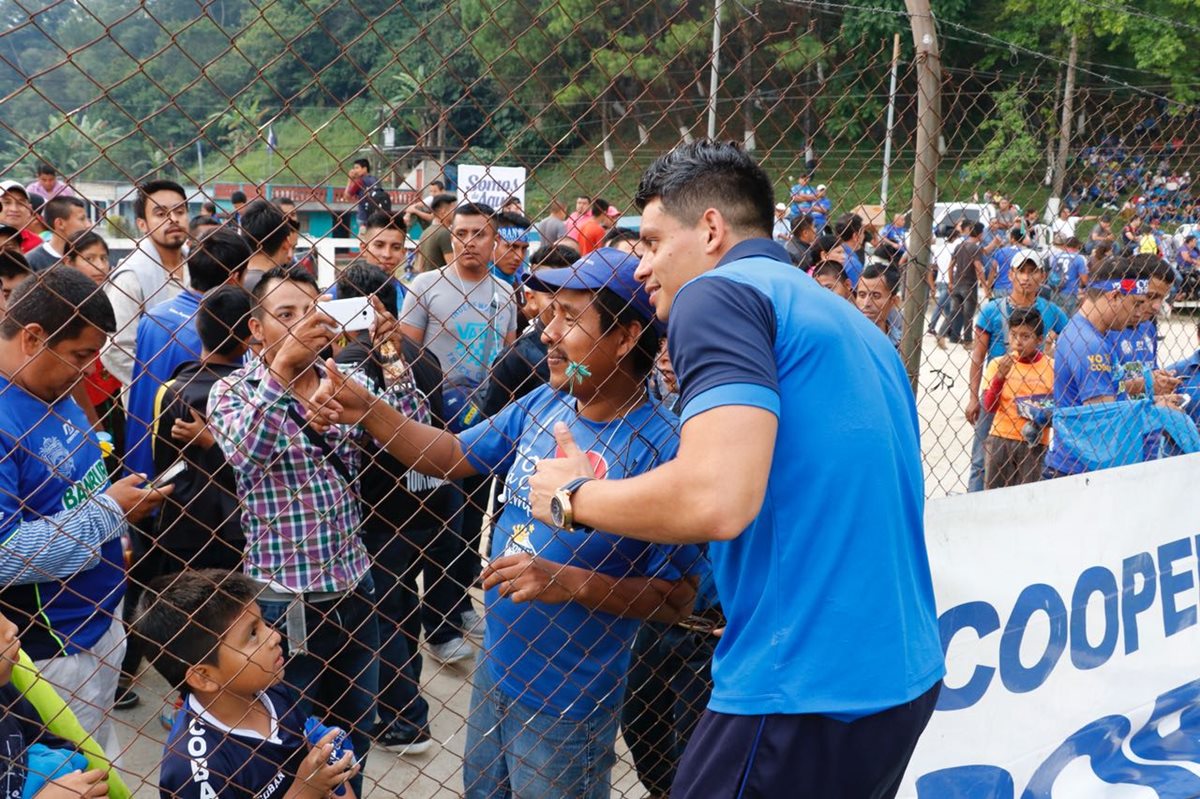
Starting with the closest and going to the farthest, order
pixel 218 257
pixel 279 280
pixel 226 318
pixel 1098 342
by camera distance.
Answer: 1. pixel 279 280
2. pixel 226 318
3. pixel 218 257
4. pixel 1098 342

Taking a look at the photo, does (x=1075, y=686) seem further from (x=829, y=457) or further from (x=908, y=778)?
(x=829, y=457)

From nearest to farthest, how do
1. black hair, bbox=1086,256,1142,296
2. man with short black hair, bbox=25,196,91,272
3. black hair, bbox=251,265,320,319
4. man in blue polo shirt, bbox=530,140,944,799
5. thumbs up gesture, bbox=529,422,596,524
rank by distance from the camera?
1. man in blue polo shirt, bbox=530,140,944,799
2. thumbs up gesture, bbox=529,422,596,524
3. black hair, bbox=251,265,320,319
4. black hair, bbox=1086,256,1142,296
5. man with short black hair, bbox=25,196,91,272

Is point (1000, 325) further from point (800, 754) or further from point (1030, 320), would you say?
point (800, 754)

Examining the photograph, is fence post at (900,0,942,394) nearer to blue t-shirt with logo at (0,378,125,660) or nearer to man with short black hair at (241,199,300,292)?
man with short black hair at (241,199,300,292)

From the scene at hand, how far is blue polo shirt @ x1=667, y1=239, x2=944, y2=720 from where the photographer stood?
178 cm

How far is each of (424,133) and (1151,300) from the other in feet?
13.7

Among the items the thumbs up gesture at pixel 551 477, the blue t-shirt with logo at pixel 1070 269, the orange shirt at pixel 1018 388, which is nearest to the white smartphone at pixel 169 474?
the thumbs up gesture at pixel 551 477

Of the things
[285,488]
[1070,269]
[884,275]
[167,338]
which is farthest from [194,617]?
[1070,269]

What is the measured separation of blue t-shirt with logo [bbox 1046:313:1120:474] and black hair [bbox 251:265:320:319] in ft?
11.3

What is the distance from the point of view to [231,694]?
7.61ft

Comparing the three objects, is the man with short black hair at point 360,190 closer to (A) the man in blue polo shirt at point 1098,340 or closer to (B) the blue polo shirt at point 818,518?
(B) the blue polo shirt at point 818,518

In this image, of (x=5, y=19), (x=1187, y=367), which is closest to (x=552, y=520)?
(x=5, y=19)

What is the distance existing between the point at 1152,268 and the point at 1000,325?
1280 millimetres

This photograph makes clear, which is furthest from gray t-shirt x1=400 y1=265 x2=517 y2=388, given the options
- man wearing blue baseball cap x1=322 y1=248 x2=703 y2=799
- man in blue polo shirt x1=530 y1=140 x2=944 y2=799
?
man in blue polo shirt x1=530 y1=140 x2=944 y2=799
